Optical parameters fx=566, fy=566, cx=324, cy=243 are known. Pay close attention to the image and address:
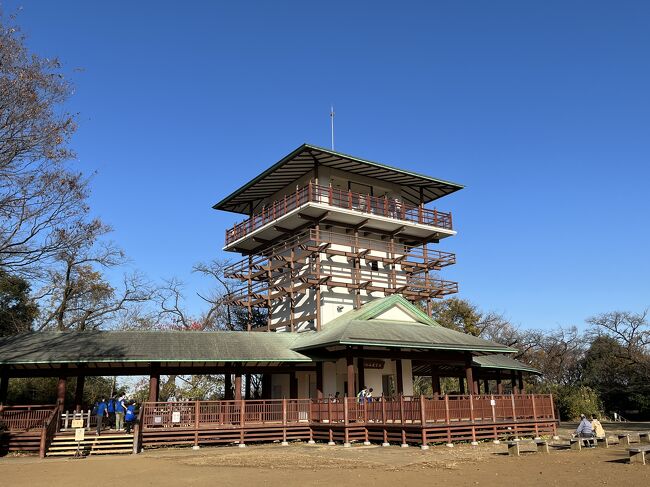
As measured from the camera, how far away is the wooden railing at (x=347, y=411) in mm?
21250

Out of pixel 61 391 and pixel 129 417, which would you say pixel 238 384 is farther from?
pixel 61 391

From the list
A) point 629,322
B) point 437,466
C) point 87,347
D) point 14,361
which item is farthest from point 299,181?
point 629,322

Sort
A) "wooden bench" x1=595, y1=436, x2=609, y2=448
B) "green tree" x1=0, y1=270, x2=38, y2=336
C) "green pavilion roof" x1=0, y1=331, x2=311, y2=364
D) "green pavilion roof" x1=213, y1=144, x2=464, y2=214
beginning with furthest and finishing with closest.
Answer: "green tree" x1=0, y1=270, x2=38, y2=336 < "green pavilion roof" x1=213, y1=144, x2=464, y2=214 < "green pavilion roof" x1=0, y1=331, x2=311, y2=364 < "wooden bench" x1=595, y1=436, x2=609, y2=448

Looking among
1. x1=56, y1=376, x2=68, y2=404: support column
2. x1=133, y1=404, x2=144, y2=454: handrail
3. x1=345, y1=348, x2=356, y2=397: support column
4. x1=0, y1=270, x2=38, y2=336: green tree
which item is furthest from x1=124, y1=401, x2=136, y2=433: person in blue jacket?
x1=0, y1=270, x2=38, y2=336: green tree

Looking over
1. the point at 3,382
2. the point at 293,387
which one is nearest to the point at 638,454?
the point at 293,387

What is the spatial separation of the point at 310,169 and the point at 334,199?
2.31 meters

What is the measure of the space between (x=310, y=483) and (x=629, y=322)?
1924 inches

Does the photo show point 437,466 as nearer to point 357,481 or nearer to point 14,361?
point 357,481

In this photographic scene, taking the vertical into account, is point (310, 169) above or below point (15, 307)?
above

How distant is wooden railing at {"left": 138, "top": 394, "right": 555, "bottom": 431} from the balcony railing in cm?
1135

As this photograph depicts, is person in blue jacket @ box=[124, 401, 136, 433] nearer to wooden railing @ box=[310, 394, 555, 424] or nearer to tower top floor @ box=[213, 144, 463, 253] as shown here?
wooden railing @ box=[310, 394, 555, 424]

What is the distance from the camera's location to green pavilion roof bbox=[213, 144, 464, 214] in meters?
31.3

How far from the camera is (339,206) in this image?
31844mm

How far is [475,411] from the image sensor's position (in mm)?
22438
